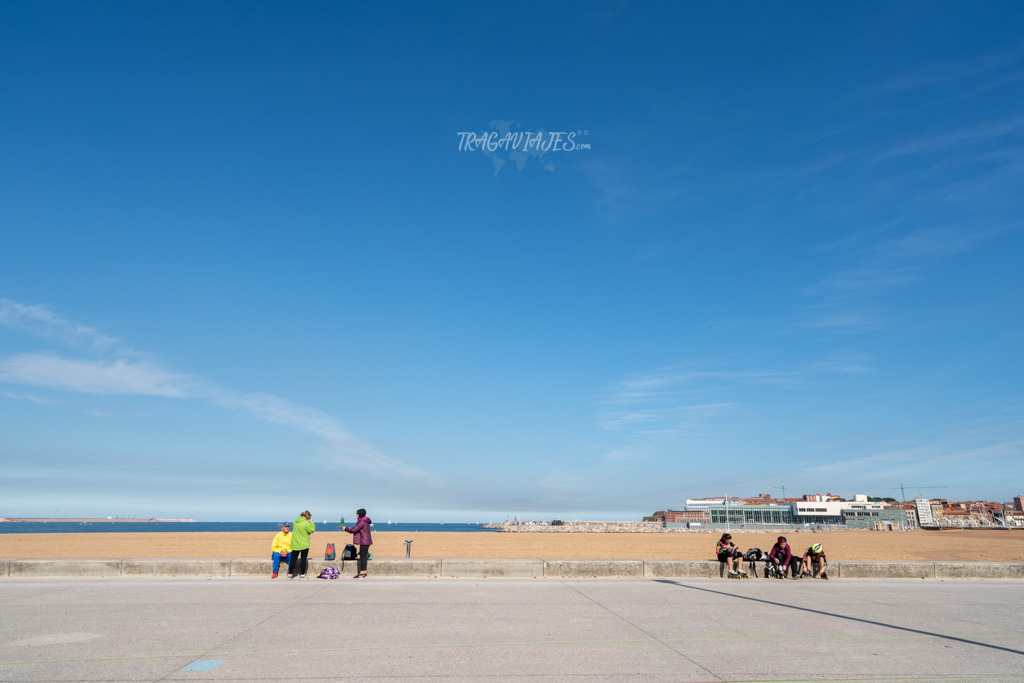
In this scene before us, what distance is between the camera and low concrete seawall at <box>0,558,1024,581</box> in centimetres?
1482

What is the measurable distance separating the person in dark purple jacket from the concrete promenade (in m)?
1.31

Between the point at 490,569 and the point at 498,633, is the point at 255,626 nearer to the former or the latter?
the point at 498,633

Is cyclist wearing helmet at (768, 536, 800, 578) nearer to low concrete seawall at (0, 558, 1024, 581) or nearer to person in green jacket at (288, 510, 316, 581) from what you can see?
low concrete seawall at (0, 558, 1024, 581)

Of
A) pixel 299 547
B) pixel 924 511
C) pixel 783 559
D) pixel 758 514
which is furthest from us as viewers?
pixel 924 511

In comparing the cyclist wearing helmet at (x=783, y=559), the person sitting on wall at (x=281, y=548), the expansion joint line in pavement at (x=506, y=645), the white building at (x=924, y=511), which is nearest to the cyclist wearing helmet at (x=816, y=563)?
the cyclist wearing helmet at (x=783, y=559)

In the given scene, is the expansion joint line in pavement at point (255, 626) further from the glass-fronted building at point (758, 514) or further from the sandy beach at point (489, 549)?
the glass-fronted building at point (758, 514)

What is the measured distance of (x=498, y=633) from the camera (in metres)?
8.43

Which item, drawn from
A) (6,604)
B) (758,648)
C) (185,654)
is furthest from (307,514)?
(758,648)

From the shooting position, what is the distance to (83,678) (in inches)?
239

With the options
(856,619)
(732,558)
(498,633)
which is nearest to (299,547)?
(498,633)

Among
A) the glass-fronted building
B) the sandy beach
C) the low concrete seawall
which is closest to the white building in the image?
the glass-fronted building

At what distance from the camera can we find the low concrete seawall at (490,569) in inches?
583

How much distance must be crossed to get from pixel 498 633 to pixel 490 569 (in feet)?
24.2

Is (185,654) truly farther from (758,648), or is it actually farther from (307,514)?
(307,514)
